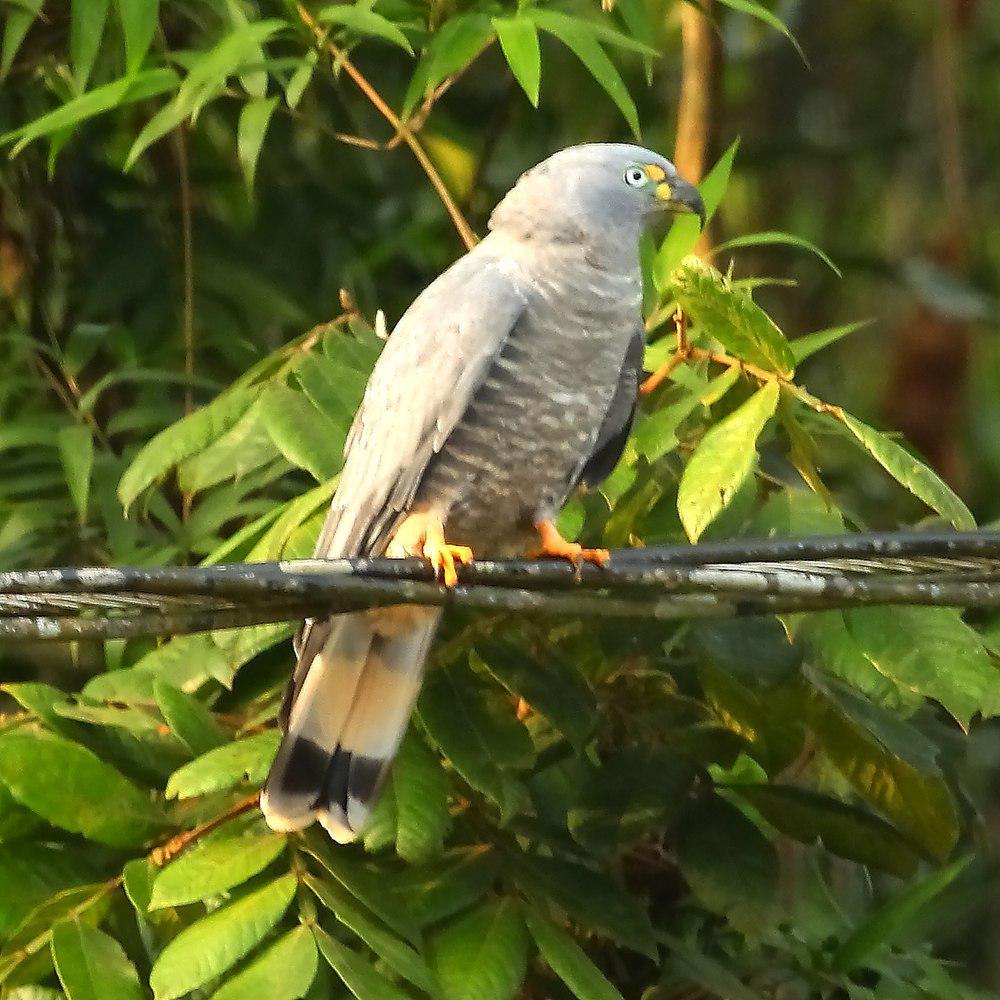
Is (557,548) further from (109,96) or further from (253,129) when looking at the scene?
(109,96)

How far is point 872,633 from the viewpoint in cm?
140

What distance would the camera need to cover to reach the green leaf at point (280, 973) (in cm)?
134

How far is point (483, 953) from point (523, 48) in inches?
39.0

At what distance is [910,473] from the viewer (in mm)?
1326

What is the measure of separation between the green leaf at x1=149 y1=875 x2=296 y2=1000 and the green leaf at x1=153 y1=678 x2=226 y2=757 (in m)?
0.18

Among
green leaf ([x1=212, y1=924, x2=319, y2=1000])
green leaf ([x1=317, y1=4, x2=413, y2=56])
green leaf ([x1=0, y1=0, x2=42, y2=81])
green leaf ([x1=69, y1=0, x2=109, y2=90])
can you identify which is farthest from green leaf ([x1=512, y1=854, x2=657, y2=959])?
green leaf ([x1=0, y1=0, x2=42, y2=81])

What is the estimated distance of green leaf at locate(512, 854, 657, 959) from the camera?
Answer: 154 cm

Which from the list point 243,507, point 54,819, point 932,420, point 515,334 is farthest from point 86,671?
point 932,420

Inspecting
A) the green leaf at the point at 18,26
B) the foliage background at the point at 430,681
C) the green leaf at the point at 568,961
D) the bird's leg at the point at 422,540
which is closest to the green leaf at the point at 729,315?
the foliage background at the point at 430,681

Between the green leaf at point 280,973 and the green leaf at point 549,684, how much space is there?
0.32 m

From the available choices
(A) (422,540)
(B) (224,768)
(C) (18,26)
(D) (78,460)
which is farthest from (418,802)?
(C) (18,26)

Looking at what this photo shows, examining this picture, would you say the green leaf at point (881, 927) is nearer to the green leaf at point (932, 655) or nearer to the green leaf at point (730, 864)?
the green leaf at point (730, 864)

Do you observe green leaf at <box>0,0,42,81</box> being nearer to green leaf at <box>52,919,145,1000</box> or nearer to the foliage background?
the foliage background

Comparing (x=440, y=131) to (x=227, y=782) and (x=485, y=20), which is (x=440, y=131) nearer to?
(x=485, y=20)
